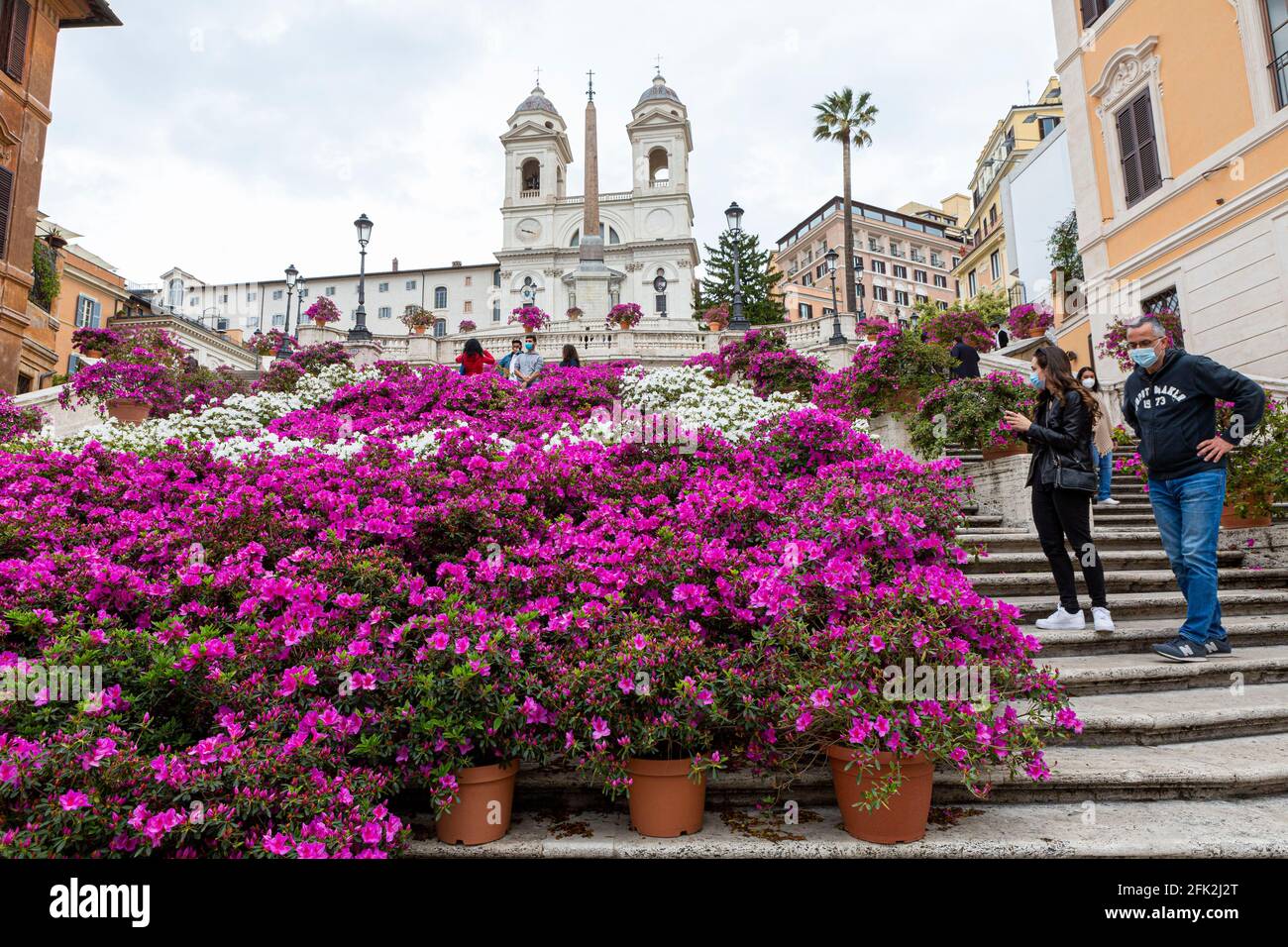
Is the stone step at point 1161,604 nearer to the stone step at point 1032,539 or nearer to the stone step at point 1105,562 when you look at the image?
the stone step at point 1105,562

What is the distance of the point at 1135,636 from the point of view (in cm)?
464

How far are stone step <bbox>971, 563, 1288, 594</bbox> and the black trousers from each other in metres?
0.57

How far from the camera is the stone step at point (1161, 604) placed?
5102 mm

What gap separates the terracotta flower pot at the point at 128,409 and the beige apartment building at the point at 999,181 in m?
44.0

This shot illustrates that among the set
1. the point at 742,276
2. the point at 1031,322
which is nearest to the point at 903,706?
the point at 1031,322

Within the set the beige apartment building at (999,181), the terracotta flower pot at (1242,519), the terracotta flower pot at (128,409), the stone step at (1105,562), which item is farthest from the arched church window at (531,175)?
the stone step at (1105,562)

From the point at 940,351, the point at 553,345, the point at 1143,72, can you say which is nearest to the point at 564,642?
the point at 940,351

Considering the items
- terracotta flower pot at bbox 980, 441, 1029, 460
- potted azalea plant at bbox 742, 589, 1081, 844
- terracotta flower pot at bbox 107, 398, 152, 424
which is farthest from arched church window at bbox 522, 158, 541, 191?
potted azalea plant at bbox 742, 589, 1081, 844

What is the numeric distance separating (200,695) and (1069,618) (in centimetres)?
504

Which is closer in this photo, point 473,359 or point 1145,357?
point 1145,357

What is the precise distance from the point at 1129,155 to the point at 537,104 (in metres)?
54.4

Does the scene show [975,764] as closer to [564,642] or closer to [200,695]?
[564,642]

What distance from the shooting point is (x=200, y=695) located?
2.67 meters

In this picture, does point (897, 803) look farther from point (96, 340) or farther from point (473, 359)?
point (96, 340)
